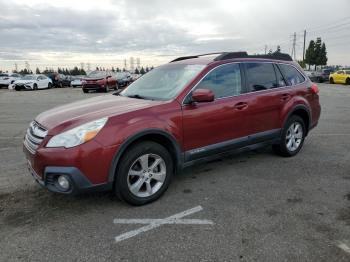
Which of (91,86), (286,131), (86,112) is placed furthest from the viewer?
(91,86)

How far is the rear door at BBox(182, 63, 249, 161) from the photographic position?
14.1 feet

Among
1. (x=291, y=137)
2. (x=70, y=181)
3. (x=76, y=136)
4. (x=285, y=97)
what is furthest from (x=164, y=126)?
(x=291, y=137)

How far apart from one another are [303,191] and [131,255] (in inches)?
98.6

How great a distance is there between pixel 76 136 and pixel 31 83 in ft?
93.9

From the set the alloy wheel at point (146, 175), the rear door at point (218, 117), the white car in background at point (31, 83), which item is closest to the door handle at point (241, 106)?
the rear door at point (218, 117)

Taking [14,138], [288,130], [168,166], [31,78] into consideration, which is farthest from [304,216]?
[31,78]

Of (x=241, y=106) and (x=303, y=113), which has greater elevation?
(x=241, y=106)

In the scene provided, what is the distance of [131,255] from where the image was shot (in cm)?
300

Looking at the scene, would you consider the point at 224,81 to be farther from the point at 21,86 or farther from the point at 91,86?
the point at 21,86

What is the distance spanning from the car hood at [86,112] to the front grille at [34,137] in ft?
0.20

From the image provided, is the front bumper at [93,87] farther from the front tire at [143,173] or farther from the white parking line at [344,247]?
the white parking line at [344,247]

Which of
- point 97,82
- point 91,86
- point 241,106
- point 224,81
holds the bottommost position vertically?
point 241,106

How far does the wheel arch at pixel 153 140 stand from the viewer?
364 centimetres

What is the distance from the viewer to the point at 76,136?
3.51m
